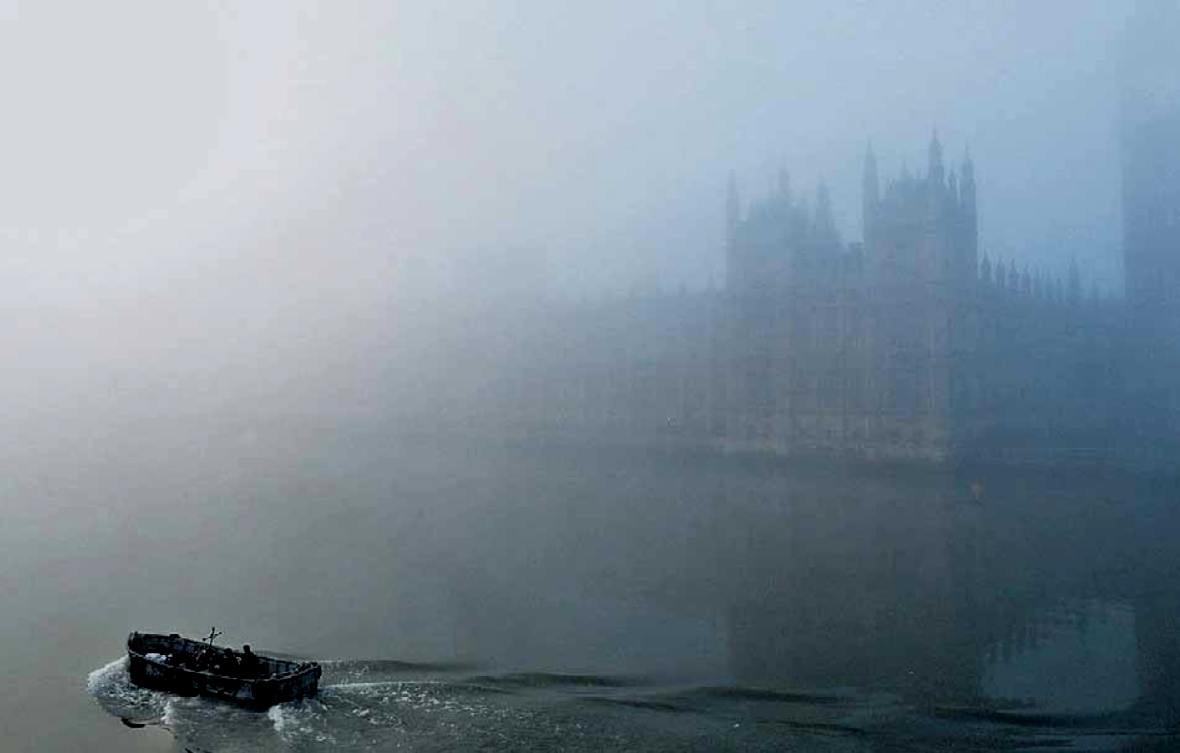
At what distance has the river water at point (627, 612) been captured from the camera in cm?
1602

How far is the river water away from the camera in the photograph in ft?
52.5

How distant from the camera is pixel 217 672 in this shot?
17359 millimetres

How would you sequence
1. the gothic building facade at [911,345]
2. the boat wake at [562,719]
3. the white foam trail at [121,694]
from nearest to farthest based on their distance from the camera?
the boat wake at [562,719] < the white foam trail at [121,694] < the gothic building facade at [911,345]

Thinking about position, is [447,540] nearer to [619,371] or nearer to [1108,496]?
[1108,496]

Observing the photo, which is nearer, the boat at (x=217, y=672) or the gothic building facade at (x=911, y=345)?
the boat at (x=217, y=672)

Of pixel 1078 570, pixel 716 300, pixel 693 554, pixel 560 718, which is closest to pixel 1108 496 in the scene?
pixel 1078 570

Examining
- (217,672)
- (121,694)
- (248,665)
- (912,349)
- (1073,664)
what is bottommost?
(121,694)

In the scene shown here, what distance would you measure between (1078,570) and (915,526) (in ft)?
25.3

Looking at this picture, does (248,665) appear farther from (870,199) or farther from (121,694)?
(870,199)

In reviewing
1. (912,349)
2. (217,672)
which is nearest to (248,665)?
(217,672)

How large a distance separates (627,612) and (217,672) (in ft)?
30.9

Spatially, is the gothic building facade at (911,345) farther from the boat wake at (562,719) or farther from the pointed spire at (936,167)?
the boat wake at (562,719)

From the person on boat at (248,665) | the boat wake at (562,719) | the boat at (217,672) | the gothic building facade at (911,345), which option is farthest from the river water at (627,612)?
the gothic building facade at (911,345)

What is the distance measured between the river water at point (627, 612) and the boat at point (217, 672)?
0.33m
